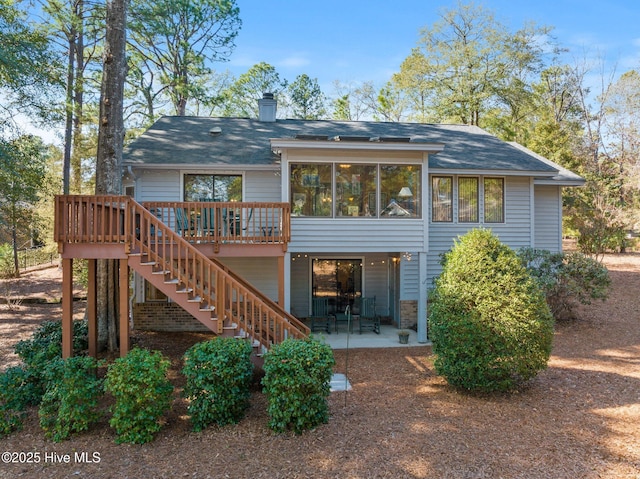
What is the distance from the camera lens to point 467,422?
534 cm

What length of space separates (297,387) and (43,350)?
4845 millimetres

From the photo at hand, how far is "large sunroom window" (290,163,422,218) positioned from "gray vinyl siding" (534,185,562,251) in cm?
528

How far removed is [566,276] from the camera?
1027 cm

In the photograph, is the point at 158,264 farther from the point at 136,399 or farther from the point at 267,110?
the point at 267,110

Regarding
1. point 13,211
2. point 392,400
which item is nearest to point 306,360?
point 392,400

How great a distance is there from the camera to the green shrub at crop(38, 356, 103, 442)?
5156 millimetres

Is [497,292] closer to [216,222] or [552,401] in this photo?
[552,401]

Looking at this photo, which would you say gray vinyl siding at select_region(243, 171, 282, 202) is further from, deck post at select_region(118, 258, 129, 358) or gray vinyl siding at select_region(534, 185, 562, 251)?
gray vinyl siding at select_region(534, 185, 562, 251)

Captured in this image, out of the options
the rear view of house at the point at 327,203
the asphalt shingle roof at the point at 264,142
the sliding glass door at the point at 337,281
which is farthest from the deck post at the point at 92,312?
the sliding glass door at the point at 337,281

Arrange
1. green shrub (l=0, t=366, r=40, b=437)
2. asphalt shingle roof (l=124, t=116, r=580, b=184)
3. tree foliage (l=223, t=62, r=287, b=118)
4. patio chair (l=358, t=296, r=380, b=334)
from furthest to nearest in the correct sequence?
tree foliage (l=223, t=62, r=287, b=118), patio chair (l=358, t=296, r=380, b=334), asphalt shingle roof (l=124, t=116, r=580, b=184), green shrub (l=0, t=366, r=40, b=437)

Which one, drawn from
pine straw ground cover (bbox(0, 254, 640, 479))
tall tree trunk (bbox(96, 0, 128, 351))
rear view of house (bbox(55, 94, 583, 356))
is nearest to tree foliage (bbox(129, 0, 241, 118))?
rear view of house (bbox(55, 94, 583, 356))

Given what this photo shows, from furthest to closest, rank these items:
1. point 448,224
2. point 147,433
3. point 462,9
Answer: point 462,9, point 448,224, point 147,433

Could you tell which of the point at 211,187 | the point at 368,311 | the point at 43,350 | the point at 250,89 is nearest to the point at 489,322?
the point at 368,311

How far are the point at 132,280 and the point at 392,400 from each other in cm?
865
